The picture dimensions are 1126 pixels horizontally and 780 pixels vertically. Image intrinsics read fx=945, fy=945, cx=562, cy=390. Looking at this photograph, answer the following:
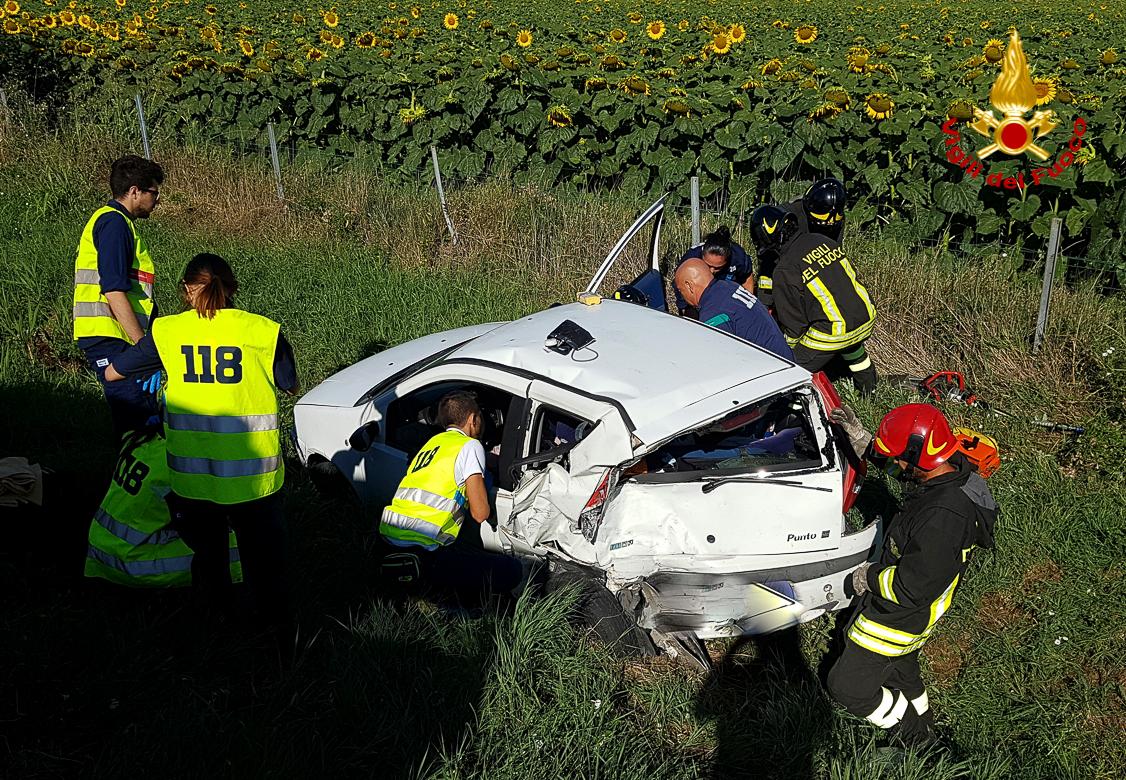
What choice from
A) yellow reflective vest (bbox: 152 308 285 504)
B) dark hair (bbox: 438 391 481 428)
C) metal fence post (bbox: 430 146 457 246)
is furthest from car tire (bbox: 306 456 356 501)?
metal fence post (bbox: 430 146 457 246)

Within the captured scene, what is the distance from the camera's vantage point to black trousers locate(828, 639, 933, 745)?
4215mm

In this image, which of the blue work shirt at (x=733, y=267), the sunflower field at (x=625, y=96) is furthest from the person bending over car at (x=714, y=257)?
the sunflower field at (x=625, y=96)

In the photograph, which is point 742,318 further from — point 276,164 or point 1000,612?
point 276,164

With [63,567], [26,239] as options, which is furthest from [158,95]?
[63,567]

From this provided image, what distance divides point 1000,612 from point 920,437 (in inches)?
70.6

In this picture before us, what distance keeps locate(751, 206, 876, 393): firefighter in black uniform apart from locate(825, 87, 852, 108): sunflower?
263 centimetres

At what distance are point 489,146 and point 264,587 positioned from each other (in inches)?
300

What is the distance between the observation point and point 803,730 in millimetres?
4145

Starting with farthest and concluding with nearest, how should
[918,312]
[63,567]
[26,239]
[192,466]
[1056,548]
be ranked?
[26,239]
[918,312]
[1056,548]
[63,567]
[192,466]

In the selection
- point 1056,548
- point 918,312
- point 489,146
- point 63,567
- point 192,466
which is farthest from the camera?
point 489,146

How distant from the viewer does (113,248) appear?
16.4 feet

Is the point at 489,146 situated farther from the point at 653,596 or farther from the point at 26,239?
the point at 653,596

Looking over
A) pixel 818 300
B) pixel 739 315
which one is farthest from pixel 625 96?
pixel 739 315

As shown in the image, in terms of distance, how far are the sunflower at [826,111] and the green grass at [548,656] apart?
184 cm
